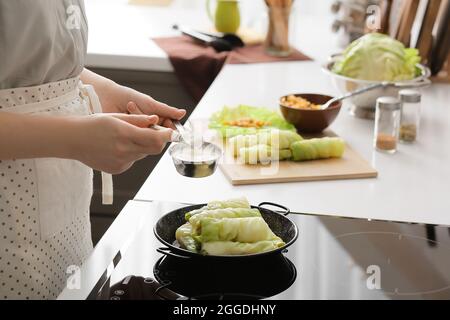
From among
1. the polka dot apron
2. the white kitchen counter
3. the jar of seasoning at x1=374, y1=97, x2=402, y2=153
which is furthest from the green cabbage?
the polka dot apron

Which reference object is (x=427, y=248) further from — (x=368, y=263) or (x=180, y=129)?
(x=180, y=129)

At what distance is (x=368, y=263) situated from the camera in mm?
1044

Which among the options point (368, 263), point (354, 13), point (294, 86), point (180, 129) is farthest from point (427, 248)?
point (354, 13)

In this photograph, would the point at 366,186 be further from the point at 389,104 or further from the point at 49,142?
the point at 49,142

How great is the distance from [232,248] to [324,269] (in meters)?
0.13

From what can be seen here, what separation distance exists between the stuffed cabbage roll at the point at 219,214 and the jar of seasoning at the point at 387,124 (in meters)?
0.60

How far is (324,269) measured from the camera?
3.33 ft

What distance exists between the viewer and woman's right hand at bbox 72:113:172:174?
978 millimetres

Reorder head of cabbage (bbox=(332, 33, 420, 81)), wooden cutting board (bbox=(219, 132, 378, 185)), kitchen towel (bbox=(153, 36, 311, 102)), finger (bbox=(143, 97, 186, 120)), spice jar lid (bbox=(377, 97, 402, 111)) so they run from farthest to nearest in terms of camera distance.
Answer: kitchen towel (bbox=(153, 36, 311, 102)), head of cabbage (bbox=(332, 33, 420, 81)), spice jar lid (bbox=(377, 97, 402, 111)), wooden cutting board (bbox=(219, 132, 378, 185)), finger (bbox=(143, 97, 186, 120))

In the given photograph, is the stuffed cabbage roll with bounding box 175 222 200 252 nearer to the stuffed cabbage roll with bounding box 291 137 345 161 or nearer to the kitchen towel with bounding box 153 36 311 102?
the stuffed cabbage roll with bounding box 291 137 345 161

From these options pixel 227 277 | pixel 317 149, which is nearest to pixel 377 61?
pixel 317 149

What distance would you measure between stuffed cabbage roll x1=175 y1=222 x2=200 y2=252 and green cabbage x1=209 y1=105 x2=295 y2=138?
0.57 metres

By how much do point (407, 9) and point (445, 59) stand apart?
0.59ft

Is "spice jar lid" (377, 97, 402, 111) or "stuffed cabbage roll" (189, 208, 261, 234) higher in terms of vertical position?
"stuffed cabbage roll" (189, 208, 261, 234)
